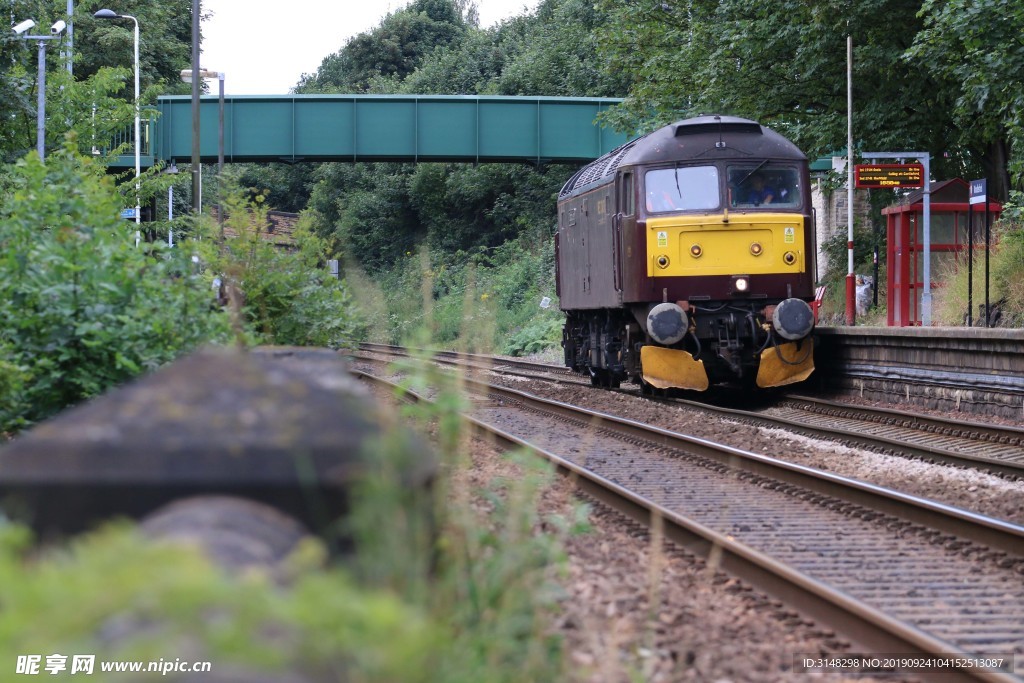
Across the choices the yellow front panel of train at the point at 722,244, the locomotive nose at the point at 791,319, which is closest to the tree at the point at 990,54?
the yellow front panel of train at the point at 722,244

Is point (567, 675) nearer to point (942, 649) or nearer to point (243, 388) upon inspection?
point (243, 388)

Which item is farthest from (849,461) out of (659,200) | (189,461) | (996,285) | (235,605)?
(996,285)

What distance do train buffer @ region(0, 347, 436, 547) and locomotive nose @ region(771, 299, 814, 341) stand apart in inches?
516

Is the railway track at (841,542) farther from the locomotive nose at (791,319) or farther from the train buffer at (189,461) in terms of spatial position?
the locomotive nose at (791,319)

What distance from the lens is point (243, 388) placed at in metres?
2.65

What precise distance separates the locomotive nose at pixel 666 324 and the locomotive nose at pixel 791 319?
1.16m

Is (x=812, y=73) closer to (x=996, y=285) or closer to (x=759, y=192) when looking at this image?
(x=996, y=285)

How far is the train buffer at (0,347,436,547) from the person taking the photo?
251 cm

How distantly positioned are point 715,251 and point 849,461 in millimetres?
5755

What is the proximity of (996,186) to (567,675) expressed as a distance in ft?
76.6

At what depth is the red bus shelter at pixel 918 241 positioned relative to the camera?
69.1 ft

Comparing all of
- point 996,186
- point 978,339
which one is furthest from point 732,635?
point 996,186

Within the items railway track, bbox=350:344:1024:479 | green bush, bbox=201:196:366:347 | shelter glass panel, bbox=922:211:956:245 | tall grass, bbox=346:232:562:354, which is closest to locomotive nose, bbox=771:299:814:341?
railway track, bbox=350:344:1024:479

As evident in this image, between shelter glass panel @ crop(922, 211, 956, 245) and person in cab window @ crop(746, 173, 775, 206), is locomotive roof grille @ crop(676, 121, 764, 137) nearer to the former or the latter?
person in cab window @ crop(746, 173, 775, 206)
